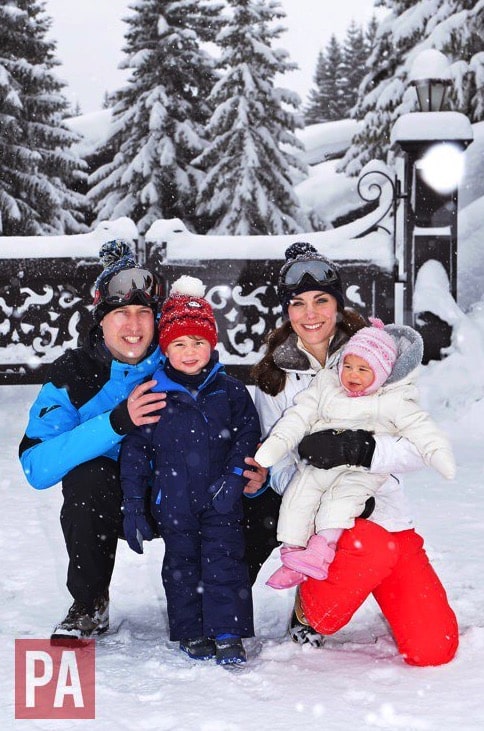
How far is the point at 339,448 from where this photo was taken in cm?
269

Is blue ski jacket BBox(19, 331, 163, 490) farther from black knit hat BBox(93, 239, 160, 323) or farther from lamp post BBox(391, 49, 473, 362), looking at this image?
lamp post BBox(391, 49, 473, 362)

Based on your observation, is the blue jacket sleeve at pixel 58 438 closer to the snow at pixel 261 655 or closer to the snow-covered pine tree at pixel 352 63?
the snow at pixel 261 655

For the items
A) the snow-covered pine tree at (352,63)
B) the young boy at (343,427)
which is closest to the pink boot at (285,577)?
the young boy at (343,427)

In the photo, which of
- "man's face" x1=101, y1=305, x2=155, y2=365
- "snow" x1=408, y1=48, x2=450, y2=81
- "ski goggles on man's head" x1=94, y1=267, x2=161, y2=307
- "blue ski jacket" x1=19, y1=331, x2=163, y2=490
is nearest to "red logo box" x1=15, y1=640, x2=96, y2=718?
"blue ski jacket" x1=19, y1=331, x2=163, y2=490

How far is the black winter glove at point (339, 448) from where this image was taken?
268 centimetres

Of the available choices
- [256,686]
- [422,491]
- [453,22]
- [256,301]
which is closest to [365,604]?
[256,686]

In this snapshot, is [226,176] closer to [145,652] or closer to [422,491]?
[422,491]

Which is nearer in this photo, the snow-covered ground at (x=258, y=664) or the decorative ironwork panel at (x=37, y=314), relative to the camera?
the snow-covered ground at (x=258, y=664)

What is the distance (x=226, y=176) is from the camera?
59.3 ft

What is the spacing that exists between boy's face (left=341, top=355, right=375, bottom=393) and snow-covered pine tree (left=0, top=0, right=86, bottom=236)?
1548 cm

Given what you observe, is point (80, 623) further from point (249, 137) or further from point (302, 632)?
point (249, 137)

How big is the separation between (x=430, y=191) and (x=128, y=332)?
563 centimetres

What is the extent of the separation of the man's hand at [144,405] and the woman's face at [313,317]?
663 mm

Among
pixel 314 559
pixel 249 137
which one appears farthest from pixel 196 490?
pixel 249 137
